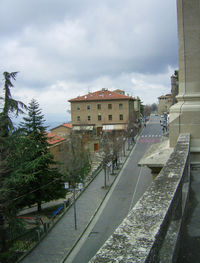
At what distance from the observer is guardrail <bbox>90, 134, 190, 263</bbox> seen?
1815 millimetres

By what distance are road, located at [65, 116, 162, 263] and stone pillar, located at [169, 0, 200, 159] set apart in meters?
8.18

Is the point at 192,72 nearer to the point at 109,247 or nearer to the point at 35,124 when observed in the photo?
the point at 109,247

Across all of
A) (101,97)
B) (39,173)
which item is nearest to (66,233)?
(39,173)

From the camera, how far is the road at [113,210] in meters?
13.1

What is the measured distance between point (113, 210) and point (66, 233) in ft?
14.0

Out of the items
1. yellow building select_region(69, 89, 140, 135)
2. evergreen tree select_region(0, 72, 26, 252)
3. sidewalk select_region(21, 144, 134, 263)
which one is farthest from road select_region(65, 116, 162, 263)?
yellow building select_region(69, 89, 140, 135)

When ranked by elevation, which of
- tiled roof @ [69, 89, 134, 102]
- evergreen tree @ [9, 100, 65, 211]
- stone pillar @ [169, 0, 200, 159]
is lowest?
evergreen tree @ [9, 100, 65, 211]

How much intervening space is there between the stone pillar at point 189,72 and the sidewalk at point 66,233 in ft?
29.5

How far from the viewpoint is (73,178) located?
84.8ft

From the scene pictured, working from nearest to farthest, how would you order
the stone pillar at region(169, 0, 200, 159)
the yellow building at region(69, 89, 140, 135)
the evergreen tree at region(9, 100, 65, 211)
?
the stone pillar at region(169, 0, 200, 159) → the evergreen tree at region(9, 100, 65, 211) → the yellow building at region(69, 89, 140, 135)

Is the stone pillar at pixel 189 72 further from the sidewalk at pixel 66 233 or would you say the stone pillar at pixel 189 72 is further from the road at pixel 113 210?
the sidewalk at pixel 66 233

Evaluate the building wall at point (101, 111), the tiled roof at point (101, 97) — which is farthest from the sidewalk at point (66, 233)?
the tiled roof at point (101, 97)

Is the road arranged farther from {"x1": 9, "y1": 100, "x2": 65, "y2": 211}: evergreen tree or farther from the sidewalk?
{"x1": 9, "y1": 100, "x2": 65, "y2": 211}: evergreen tree

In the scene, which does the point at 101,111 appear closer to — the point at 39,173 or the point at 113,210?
the point at 39,173
